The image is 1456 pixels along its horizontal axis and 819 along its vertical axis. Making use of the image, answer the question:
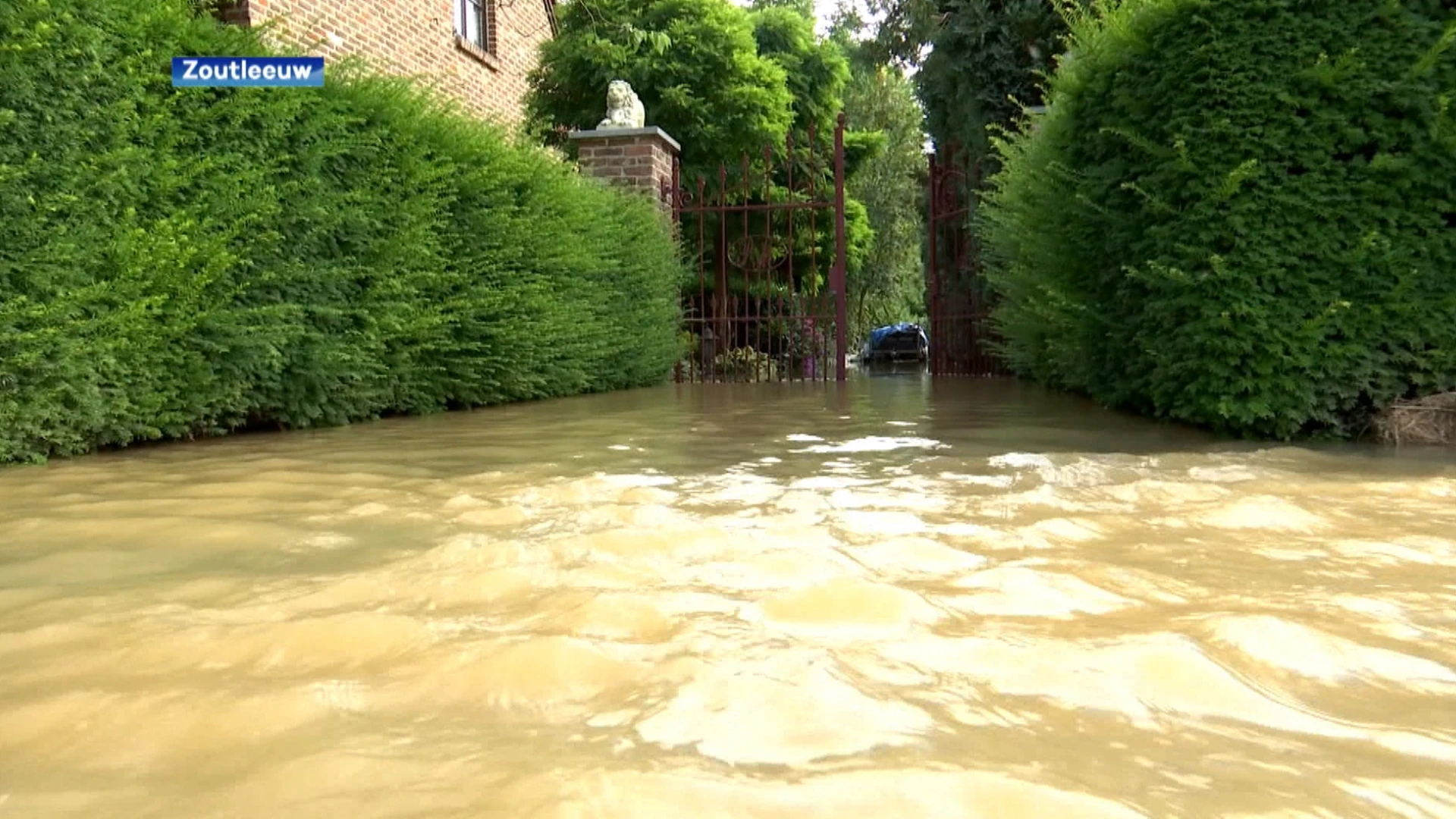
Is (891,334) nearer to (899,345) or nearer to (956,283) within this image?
(899,345)

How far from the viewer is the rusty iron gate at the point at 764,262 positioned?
1085 centimetres

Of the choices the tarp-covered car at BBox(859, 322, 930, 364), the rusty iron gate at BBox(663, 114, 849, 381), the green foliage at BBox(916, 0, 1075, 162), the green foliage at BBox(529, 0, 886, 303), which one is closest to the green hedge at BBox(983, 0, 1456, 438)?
the rusty iron gate at BBox(663, 114, 849, 381)

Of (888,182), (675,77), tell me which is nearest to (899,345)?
(888,182)

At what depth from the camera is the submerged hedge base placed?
3.78 meters

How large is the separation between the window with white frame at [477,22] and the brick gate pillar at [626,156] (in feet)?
8.59

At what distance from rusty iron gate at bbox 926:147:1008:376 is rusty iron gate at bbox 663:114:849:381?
1233 mm

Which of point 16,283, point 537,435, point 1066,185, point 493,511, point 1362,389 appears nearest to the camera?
point 493,511

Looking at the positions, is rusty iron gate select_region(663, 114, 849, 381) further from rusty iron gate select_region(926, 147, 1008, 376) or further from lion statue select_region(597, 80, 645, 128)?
rusty iron gate select_region(926, 147, 1008, 376)

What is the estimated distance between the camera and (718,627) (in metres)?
1.72

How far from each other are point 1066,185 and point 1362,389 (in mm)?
1924

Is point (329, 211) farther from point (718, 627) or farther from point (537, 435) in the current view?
point (718, 627)

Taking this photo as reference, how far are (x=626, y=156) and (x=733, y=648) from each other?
381 inches

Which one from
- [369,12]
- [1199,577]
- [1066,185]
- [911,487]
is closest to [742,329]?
[369,12]

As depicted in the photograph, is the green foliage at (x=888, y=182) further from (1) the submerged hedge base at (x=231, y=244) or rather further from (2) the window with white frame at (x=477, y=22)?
(1) the submerged hedge base at (x=231, y=244)
